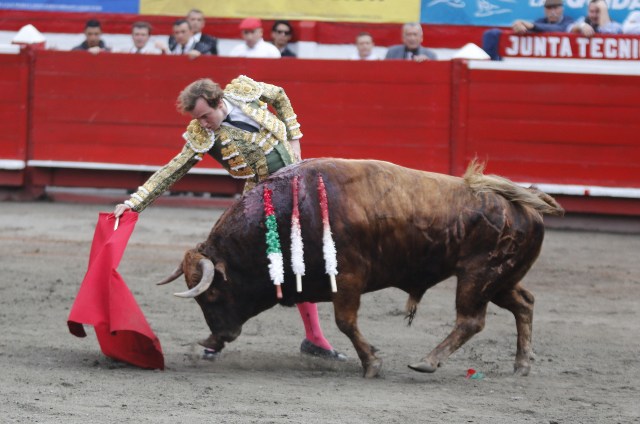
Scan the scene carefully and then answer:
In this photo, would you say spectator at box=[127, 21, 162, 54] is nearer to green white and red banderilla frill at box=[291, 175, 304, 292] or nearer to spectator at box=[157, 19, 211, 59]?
spectator at box=[157, 19, 211, 59]

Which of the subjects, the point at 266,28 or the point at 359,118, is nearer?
the point at 359,118

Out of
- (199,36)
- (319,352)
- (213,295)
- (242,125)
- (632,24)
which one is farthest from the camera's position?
(199,36)

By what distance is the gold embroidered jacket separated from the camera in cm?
501

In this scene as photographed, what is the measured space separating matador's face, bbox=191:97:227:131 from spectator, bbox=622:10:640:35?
5147 mm

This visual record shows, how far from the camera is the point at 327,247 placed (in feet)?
15.5

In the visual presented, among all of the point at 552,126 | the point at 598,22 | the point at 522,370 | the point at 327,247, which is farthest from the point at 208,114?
the point at 598,22

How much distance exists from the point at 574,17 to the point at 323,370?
556cm

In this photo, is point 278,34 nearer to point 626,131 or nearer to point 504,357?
point 626,131

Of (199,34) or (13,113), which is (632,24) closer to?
(199,34)

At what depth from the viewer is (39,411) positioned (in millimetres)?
4016

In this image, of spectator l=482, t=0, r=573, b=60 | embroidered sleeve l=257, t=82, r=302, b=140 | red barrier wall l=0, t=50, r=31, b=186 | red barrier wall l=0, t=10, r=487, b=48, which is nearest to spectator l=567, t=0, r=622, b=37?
spectator l=482, t=0, r=573, b=60

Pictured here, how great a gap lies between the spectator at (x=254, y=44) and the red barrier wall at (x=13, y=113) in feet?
5.33

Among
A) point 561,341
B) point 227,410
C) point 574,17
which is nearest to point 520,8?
point 574,17

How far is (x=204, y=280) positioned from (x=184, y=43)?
5.28m
